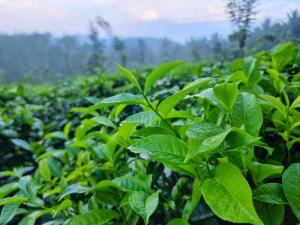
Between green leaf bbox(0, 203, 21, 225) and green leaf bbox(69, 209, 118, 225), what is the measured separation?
0.95ft

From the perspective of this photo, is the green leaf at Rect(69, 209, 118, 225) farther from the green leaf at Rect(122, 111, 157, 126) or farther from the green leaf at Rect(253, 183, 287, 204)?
the green leaf at Rect(253, 183, 287, 204)

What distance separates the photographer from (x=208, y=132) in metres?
0.49

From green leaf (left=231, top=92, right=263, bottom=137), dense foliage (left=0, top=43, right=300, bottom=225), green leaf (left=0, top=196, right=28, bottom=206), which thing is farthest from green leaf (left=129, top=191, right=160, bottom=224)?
green leaf (left=0, top=196, right=28, bottom=206)

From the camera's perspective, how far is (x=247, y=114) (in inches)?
23.4

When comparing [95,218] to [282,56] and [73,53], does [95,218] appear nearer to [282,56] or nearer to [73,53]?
[282,56]

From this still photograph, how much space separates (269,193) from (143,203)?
8.7 inches

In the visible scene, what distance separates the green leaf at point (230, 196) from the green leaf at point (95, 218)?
11.8 inches

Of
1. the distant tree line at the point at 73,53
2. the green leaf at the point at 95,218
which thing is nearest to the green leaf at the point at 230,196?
the green leaf at the point at 95,218

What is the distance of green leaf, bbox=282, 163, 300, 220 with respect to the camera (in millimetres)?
509

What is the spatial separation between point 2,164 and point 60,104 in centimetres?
75

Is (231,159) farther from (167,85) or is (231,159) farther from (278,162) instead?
(167,85)

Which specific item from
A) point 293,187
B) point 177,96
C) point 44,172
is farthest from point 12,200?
point 293,187

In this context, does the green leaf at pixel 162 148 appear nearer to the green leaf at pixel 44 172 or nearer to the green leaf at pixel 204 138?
the green leaf at pixel 204 138

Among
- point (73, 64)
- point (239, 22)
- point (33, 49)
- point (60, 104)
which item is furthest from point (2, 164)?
point (33, 49)
